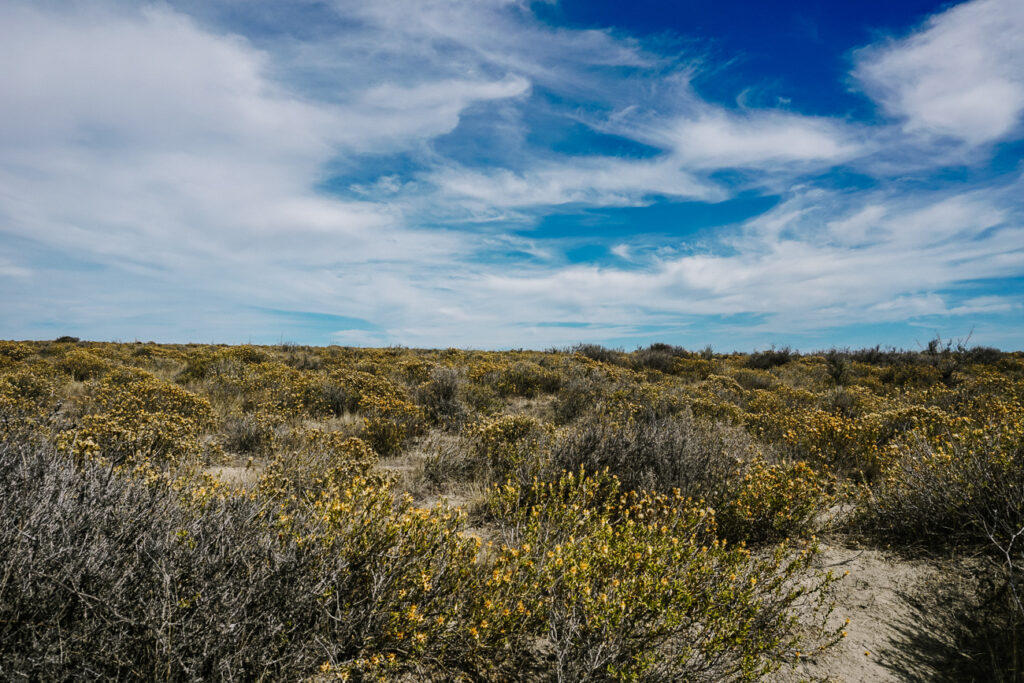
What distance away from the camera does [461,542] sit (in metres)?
3.26

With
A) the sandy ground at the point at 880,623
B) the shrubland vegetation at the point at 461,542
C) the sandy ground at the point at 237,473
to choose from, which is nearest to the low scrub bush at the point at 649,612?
the shrubland vegetation at the point at 461,542

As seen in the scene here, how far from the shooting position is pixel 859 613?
3908mm

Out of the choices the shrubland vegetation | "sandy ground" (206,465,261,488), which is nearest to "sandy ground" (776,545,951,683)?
the shrubland vegetation

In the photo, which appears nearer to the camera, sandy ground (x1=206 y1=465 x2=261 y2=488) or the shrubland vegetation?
the shrubland vegetation

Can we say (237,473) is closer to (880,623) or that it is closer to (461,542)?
(461,542)

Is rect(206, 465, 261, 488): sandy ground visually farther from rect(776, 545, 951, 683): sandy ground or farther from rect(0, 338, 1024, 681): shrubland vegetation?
rect(776, 545, 951, 683): sandy ground

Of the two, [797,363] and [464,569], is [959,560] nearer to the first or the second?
A: [464,569]

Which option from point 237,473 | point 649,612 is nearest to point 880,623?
point 649,612

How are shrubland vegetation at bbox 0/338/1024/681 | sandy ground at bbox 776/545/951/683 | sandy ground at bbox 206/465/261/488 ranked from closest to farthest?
shrubland vegetation at bbox 0/338/1024/681 < sandy ground at bbox 776/545/951/683 < sandy ground at bbox 206/465/261/488

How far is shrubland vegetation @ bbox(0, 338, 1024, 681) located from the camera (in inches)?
93.7

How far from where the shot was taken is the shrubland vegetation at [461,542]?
238 cm

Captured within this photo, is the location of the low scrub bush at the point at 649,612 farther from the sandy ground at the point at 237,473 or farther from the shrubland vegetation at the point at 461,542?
the sandy ground at the point at 237,473

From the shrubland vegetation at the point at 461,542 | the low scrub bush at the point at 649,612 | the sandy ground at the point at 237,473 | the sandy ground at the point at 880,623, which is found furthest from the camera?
the sandy ground at the point at 237,473

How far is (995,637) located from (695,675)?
2.47 m
